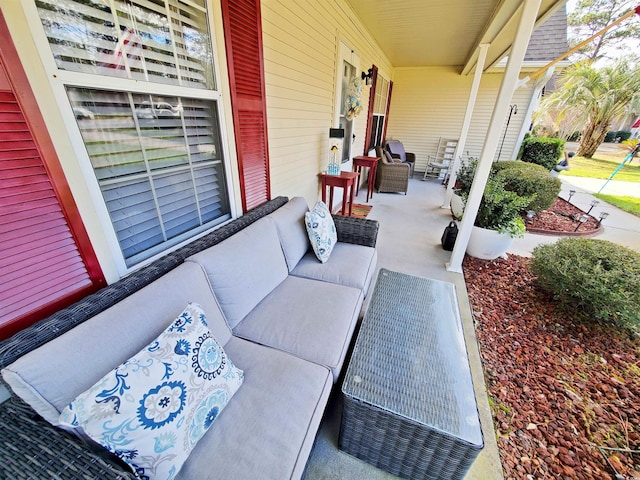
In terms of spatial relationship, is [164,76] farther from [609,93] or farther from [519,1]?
[609,93]

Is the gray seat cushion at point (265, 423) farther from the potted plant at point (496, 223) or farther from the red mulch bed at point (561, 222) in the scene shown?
the red mulch bed at point (561, 222)

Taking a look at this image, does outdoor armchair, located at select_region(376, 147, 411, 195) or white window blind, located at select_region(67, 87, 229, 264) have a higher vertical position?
white window blind, located at select_region(67, 87, 229, 264)

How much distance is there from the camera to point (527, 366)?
5.82 feet

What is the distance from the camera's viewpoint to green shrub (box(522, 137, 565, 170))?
6.58 m

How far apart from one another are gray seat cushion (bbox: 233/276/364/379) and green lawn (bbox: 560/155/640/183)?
9764mm

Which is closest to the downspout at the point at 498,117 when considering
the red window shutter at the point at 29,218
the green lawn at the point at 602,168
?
the red window shutter at the point at 29,218

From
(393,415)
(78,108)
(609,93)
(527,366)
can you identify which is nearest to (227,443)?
(393,415)

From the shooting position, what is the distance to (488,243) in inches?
114

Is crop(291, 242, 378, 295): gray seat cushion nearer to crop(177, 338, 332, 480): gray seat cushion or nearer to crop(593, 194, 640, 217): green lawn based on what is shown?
crop(177, 338, 332, 480): gray seat cushion

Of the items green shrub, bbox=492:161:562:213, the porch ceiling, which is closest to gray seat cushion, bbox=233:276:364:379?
the porch ceiling

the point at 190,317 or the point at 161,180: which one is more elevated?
the point at 161,180

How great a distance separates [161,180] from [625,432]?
2.95 metres

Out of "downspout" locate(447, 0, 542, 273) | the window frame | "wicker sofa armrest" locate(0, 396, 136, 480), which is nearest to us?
"wicker sofa armrest" locate(0, 396, 136, 480)

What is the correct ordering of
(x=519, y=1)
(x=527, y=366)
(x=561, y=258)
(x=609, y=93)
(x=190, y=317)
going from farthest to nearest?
(x=609, y=93), (x=519, y=1), (x=561, y=258), (x=527, y=366), (x=190, y=317)
